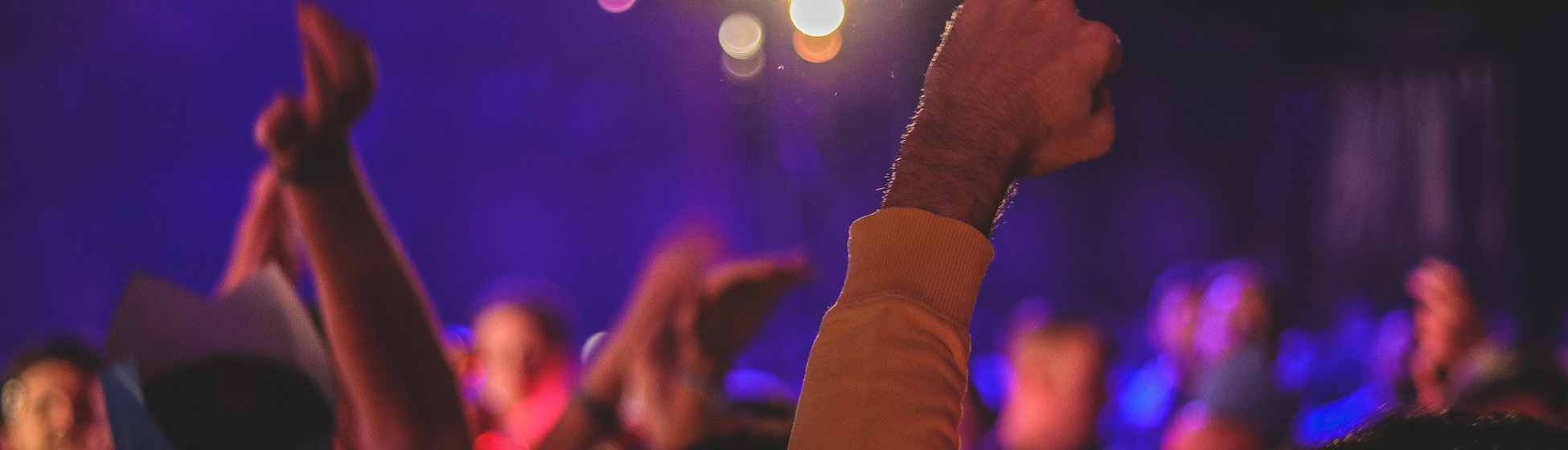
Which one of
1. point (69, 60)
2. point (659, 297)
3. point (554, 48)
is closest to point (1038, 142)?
point (659, 297)

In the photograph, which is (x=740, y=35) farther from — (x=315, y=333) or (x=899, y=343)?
(x=899, y=343)

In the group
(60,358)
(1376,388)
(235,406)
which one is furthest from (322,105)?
(1376,388)

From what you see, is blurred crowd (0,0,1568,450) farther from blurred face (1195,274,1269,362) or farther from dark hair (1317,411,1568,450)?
blurred face (1195,274,1269,362)

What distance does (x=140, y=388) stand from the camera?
57cm

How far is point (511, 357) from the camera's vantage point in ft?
7.44

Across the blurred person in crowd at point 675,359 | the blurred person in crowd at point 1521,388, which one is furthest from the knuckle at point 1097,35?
the blurred person in crowd at point 1521,388

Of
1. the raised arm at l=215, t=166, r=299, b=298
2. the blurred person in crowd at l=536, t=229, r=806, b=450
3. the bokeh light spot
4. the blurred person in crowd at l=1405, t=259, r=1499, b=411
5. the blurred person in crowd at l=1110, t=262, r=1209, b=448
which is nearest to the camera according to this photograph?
the raised arm at l=215, t=166, r=299, b=298

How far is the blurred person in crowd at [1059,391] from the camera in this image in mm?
1849

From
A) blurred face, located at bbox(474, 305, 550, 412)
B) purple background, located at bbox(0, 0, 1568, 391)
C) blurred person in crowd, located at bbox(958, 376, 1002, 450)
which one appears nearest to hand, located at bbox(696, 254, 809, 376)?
purple background, located at bbox(0, 0, 1568, 391)

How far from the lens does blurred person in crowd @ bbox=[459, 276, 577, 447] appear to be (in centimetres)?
224

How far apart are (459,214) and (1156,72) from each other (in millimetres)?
3794

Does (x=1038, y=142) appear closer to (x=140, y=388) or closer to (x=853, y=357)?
(x=853, y=357)

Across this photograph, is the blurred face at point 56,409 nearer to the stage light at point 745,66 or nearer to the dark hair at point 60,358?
the dark hair at point 60,358

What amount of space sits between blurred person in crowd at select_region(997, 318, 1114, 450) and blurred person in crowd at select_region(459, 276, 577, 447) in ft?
3.48
